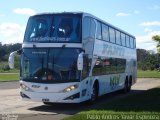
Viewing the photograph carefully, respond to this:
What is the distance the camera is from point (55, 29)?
16.6 metres

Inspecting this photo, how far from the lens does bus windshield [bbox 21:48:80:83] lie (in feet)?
52.5

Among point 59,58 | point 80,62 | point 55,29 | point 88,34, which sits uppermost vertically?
point 55,29

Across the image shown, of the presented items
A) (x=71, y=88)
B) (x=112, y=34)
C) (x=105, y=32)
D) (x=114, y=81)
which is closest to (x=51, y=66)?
(x=71, y=88)

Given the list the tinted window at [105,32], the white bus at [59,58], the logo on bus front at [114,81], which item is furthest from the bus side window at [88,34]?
the logo on bus front at [114,81]

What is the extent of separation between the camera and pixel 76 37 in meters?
16.5

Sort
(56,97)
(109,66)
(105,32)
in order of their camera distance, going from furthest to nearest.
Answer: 1. (109,66)
2. (105,32)
3. (56,97)

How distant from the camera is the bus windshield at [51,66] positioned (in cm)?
1600

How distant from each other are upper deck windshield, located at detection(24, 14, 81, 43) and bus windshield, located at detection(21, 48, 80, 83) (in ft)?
1.54

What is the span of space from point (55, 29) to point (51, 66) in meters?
1.55

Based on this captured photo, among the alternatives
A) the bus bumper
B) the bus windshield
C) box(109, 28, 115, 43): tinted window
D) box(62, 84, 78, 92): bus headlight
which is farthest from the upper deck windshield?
box(109, 28, 115, 43): tinted window

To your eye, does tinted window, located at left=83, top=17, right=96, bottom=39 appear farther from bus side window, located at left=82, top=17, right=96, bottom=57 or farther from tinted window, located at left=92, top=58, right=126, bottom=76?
tinted window, located at left=92, top=58, right=126, bottom=76

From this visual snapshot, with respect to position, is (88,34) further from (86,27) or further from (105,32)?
(105,32)

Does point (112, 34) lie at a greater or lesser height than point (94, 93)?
greater

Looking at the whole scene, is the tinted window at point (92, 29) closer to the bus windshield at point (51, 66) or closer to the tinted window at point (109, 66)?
the tinted window at point (109, 66)
